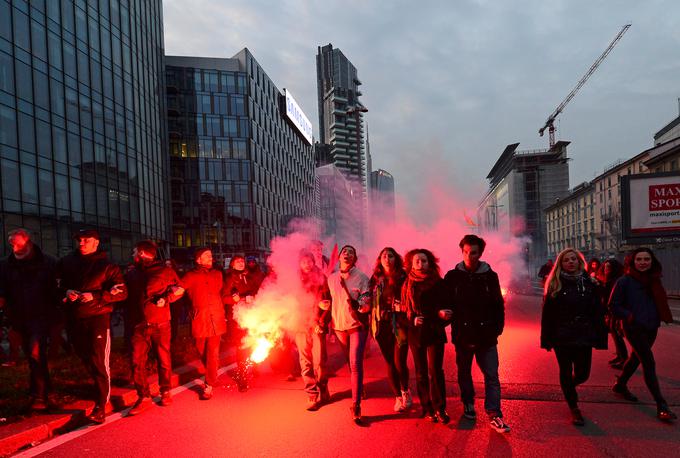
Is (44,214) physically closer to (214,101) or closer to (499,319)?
(499,319)

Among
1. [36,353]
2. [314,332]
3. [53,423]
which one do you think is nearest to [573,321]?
[314,332]

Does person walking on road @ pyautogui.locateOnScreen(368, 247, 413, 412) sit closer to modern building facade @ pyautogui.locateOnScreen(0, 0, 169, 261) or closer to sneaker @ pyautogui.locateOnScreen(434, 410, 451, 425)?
sneaker @ pyautogui.locateOnScreen(434, 410, 451, 425)

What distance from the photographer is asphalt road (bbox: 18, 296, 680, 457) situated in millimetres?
4016

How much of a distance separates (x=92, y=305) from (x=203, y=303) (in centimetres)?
131

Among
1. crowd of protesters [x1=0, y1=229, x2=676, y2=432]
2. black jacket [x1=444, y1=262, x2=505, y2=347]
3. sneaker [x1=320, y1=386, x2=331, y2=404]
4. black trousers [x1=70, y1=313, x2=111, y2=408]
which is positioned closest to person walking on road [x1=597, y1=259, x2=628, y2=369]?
crowd of protesters [x1=0, y1=229, x2=676, y2=432]

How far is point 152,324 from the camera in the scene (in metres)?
5.39

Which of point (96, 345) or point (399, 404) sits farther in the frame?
point (399, 404)

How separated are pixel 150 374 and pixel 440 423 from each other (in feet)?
14.2

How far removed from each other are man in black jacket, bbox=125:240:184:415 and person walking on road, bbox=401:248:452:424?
9.29 ft

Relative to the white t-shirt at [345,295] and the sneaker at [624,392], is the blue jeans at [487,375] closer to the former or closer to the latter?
the white t-shirt at [345,295]

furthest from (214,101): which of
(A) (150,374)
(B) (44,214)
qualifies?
(A) (150,374)

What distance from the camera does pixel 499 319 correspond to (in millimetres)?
4488

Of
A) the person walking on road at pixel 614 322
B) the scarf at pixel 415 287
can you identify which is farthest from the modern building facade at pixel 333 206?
the scarf at pixel 415 287

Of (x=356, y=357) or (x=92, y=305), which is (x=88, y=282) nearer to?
(x=92, y=305)
